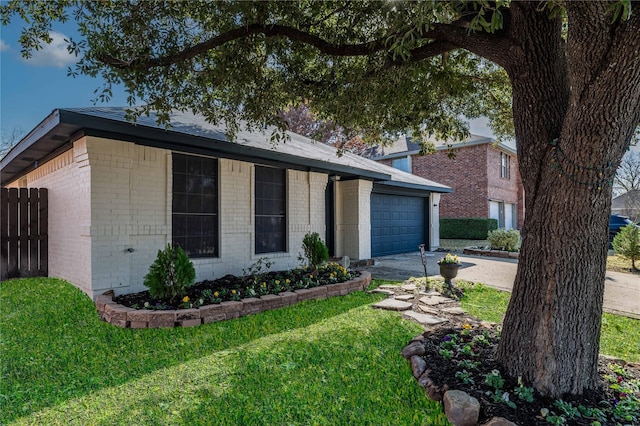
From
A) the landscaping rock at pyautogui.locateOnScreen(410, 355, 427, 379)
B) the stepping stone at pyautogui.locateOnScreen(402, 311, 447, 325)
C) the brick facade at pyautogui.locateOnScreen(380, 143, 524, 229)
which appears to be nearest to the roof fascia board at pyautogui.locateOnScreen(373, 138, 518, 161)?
the brick facade at pyautogui.locateOnScreen(380, 143, 524, 229)

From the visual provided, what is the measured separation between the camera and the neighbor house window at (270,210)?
7.69m

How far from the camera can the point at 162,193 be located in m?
6.10

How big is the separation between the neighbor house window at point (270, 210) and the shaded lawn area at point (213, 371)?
2994 mm

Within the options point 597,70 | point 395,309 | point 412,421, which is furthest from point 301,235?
point 597,70

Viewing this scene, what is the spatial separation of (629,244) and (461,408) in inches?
401

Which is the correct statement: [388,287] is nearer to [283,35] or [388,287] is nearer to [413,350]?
[413,350]

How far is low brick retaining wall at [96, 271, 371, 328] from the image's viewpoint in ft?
14.7

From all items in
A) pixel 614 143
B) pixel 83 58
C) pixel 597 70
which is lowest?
pixel 614 143

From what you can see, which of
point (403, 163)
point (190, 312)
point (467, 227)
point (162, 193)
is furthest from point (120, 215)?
point (403, 163)

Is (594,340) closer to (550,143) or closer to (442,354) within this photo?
(442,354)

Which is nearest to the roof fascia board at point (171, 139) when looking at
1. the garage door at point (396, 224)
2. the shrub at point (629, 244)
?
the garage door at point (396, 224)

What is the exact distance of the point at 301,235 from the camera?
8422 mm

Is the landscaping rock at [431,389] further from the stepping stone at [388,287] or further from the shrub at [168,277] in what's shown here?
the stepping stone at [388,287]

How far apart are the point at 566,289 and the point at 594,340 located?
1.72 ft
